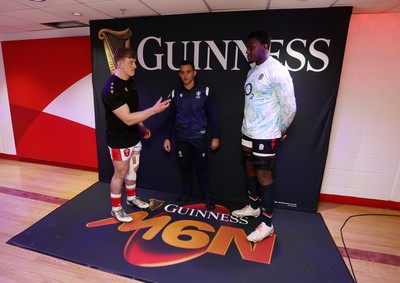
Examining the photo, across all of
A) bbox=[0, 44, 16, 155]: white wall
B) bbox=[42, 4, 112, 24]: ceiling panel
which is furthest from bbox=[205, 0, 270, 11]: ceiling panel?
bbox=[0, 44, 16, 155]: white wall

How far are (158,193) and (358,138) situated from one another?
2573mm

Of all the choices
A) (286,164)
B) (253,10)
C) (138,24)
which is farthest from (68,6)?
(286,164)

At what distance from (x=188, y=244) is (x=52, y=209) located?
1.71 meters

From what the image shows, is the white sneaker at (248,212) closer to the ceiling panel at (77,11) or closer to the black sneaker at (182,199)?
the black sneaker at (182,199)

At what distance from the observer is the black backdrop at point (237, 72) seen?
252cm

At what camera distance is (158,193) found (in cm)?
324

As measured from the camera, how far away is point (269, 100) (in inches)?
→ 85.9

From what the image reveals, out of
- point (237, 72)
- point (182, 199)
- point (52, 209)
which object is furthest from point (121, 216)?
point (237, 72)

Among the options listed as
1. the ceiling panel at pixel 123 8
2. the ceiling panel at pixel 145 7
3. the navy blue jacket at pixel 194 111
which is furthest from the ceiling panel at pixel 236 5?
the navy blue jacket at pixel 194 111

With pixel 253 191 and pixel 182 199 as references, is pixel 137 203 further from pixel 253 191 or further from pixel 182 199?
pixel 253 191

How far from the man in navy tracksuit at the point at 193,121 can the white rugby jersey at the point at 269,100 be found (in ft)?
1.68

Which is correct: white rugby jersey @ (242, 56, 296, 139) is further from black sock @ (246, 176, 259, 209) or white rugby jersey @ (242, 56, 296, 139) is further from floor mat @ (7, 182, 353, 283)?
floor mat @ (7, 182, 353, 283)

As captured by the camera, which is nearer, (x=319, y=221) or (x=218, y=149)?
(x=319, y=221)

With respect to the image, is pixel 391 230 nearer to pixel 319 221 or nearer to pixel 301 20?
pixel 319 221
